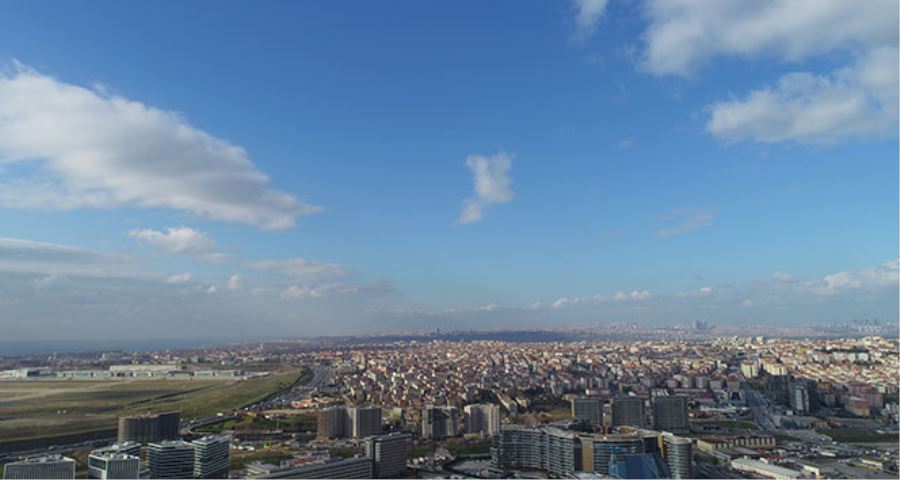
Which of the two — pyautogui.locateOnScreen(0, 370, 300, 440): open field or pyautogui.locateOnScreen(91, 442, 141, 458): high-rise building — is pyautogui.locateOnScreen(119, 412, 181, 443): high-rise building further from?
pyautogui.locateOnScreen(91, 442, 141, 458): high-rise building

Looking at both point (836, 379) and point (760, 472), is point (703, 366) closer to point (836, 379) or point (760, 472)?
point (836, 379)

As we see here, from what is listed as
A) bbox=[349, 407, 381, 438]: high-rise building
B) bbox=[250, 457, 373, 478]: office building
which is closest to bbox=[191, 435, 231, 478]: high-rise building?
bbox=[250, 457, 373, 478]: office building

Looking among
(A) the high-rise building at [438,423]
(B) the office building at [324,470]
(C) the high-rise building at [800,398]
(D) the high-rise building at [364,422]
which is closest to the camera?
(B) the office building at [324,470]

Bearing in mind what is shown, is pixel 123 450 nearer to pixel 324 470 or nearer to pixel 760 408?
pixel 324 470

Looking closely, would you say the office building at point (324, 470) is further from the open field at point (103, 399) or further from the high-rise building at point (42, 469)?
the open field at point (103, 399)

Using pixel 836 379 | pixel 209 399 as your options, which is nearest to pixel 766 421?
pixel 836 379

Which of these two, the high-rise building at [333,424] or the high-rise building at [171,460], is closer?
the high-rise building at [171,460]

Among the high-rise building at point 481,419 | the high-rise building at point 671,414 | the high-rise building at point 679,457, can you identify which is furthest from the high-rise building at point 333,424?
the high-rise building at point 671,414
